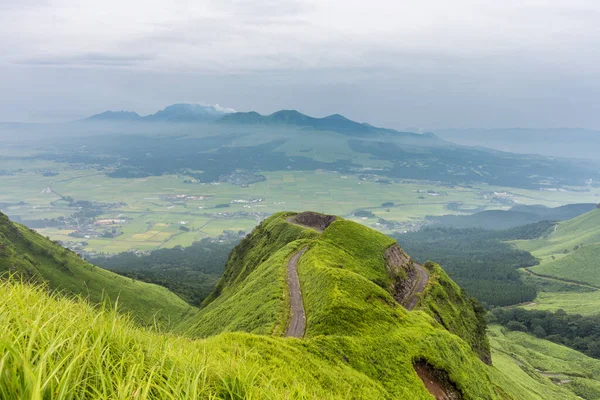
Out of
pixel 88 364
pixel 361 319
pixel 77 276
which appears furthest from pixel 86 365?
pixel 77 276

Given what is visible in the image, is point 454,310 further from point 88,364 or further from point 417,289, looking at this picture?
point 88,364

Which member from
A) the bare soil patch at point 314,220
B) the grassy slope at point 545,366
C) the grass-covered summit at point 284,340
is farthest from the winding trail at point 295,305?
the grassy slope at point 545,366

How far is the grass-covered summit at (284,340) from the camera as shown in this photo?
5148mm

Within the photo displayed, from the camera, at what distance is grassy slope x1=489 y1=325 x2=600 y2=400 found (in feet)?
238

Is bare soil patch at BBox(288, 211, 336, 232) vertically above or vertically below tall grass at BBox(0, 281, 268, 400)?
below

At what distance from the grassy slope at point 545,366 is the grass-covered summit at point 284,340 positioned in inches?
805

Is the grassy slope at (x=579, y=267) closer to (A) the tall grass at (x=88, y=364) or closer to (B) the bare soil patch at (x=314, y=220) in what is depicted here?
(B) the bare soil patch at (x=314, y=220)

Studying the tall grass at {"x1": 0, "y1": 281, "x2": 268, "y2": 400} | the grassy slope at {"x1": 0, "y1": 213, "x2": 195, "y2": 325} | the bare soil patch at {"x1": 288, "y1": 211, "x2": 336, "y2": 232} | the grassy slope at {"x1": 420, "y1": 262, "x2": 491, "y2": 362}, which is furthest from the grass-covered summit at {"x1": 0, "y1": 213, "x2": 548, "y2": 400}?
the grassy slope at {"x1": 0, "y1": 213, "x2": 195, "y2": 325}

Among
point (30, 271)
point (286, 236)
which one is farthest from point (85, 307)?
point (30, 271)

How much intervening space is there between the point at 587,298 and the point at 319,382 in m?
188

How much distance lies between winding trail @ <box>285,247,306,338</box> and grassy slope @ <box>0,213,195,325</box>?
48.2 metres

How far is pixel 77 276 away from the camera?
94375 millimetres

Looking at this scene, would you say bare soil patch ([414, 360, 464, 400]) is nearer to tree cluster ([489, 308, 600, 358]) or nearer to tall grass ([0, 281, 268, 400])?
tall grass ([0, 281, 268, 400])

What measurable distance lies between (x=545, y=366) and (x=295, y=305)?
92065 mm
